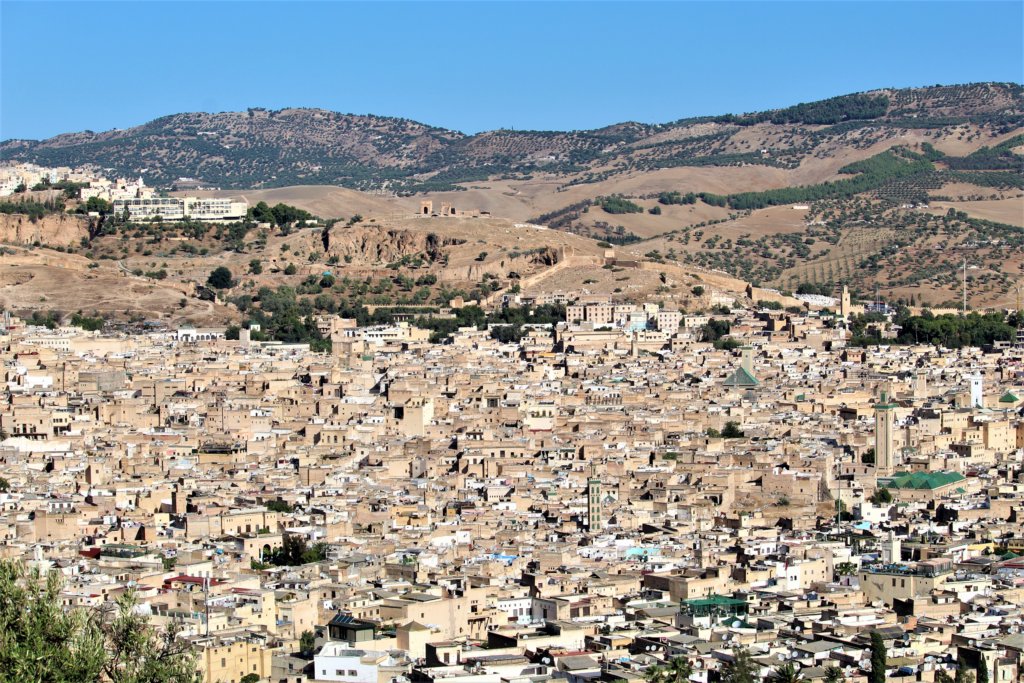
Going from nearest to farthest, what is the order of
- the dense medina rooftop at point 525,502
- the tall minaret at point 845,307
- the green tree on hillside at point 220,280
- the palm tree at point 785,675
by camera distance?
the palm tree at point 785,675, the dense medina rooftop at point 525,502, the tall minaret at point 845,307, the green tree on hillside at point 220,280

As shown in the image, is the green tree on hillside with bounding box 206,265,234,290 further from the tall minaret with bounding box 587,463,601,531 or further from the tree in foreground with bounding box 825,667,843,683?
the tree in foreground with bounding box 825,667,843,683

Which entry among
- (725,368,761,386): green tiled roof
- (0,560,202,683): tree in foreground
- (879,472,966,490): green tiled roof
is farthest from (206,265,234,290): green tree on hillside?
(0,560,202,683): tree in foreground

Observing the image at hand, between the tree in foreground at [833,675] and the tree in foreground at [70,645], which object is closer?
the tree in foreground at [70,645]

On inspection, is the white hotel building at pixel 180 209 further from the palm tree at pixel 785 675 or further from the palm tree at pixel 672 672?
the palm tree at pixel 785 675

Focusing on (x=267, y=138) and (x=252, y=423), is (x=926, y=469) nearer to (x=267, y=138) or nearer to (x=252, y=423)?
(x=252, y=423)

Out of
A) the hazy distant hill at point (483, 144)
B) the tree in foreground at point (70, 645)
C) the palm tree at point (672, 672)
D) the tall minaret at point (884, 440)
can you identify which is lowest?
the palm tree at point (672, 672)

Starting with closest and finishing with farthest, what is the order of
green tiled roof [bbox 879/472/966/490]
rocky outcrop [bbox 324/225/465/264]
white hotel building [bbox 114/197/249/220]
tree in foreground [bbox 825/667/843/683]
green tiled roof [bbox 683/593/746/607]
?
tree in foreground [bbox 825/667/843/683], green tiled roof [bbox 683/593/746/607], green tiled roof [bbox 879/472/966/490], rocky outcrop [bbox 324/225/465/264], white hotel building [bbox 114/197/249/220]

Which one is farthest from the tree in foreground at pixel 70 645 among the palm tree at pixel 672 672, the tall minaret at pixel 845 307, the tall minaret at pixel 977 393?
the tall minaret at pixel 845 307
